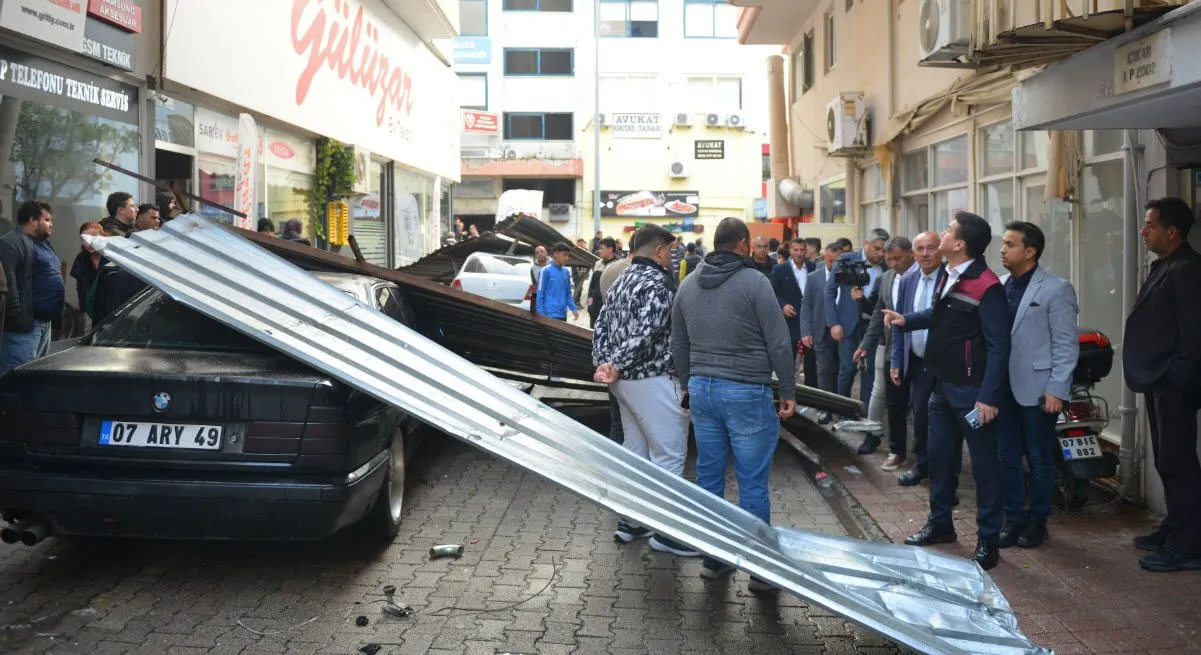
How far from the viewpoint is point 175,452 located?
491 cm

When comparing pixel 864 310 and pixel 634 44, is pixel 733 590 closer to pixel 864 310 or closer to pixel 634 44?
pixel 864 310

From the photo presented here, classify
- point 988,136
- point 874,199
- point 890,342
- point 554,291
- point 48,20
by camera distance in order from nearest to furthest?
point 890,342, point 48,20, point 988,136, point 554,291, point 874,199

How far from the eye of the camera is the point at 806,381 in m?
12.2

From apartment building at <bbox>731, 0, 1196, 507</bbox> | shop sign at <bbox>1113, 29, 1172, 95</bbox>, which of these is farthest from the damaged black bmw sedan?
apartment building at <bbox>731, 0, 1196, 507</bbox>

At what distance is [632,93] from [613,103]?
0.91 metres

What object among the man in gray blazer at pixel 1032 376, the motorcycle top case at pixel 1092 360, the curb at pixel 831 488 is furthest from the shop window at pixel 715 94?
the man in gray blazer at pixel 1032 376

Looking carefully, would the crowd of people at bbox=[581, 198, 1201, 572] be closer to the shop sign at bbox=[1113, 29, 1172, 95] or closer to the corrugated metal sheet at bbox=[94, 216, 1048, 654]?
the corrugated metal sheet at bbox=[94, 216, 1048, 654]

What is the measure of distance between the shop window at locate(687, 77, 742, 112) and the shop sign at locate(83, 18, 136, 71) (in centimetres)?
3558

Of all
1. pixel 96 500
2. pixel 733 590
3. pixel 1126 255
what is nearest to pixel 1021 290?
pixel 1126 255

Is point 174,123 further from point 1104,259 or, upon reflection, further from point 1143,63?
point 1143,63

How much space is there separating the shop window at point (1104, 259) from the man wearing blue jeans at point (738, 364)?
3389mm

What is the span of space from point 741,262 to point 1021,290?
72.4 inches

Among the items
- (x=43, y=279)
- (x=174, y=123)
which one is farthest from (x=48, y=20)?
(x=174, y=123)

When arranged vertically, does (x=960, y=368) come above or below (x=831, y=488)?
above
